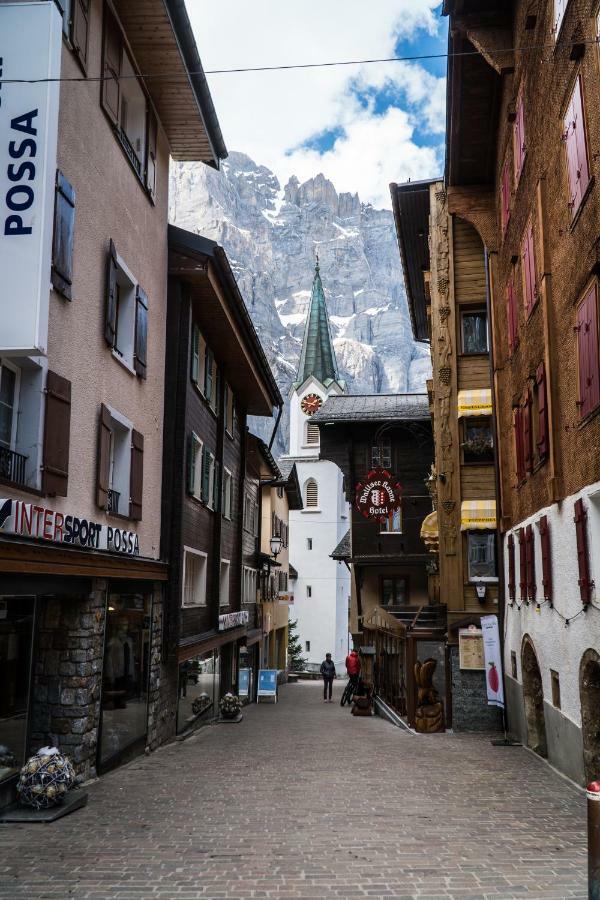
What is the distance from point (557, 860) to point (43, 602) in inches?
273

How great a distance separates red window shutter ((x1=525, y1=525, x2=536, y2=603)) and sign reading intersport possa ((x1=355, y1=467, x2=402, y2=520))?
1204 centimetres

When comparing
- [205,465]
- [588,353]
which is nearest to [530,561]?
[588,353]

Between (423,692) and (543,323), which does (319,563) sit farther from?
(543,323)

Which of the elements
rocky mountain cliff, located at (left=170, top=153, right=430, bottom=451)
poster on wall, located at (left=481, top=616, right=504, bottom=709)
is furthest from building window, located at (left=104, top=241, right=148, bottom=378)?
rocky mountain cliff, located at (left=170, top=153, right=430, bottom=451)

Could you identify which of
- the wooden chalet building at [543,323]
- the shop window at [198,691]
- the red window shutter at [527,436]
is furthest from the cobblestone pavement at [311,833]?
the red window shutter at [527,436]

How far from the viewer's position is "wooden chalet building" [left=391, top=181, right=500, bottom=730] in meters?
21.4

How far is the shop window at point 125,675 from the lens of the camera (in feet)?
41.9

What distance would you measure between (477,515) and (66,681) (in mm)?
12827

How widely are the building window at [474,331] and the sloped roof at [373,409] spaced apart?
1054 cm

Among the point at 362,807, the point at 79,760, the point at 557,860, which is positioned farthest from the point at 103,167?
the point at 557,860

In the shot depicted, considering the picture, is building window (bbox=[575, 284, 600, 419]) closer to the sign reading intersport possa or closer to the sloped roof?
the sign reading intersport possa

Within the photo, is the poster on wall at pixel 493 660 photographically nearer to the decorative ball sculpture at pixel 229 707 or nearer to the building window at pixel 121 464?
the decorative ball sculpture at pixel 229 707

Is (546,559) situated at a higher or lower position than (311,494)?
lower

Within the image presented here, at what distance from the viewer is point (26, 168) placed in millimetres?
8891
